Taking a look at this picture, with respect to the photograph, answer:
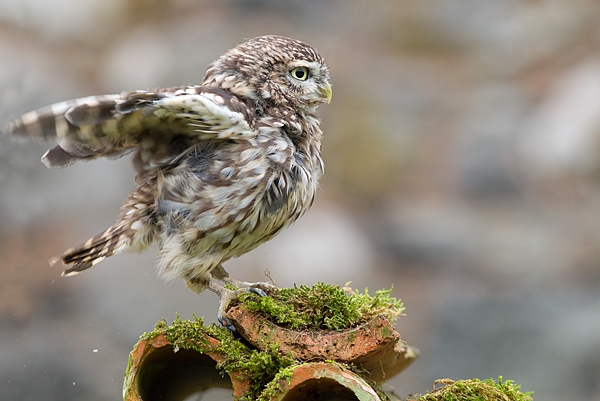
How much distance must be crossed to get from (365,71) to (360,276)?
2545 millimetres

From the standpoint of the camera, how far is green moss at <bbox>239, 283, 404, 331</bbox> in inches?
94.4

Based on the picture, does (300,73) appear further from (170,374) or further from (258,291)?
(170,374)

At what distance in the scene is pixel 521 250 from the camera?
7.56 m

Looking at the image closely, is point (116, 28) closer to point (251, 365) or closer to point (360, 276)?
point (360, 276)

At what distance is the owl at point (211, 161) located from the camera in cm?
259

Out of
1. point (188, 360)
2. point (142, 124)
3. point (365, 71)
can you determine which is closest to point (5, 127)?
point (142, 124)

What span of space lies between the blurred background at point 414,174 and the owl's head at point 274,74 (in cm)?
374

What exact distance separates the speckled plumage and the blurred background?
3.68 metres

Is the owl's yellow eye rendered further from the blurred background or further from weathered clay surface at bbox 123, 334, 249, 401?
the blurred background


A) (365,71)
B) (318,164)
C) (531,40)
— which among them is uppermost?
(531,40)

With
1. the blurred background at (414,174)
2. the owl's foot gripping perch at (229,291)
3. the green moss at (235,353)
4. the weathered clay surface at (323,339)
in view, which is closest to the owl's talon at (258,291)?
the owl's foot gripping perch at (229,291)

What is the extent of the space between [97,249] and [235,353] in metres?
→ 1.01

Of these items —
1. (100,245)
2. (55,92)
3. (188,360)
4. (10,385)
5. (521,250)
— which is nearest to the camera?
(188,360)

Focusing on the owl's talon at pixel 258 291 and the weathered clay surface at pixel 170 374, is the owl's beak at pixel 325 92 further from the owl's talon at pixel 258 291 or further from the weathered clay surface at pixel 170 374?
the weathered clay surface at pixel 170 374
